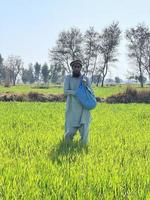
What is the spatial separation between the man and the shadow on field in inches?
8.3

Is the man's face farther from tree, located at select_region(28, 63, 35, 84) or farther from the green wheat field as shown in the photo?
tree, located at select_region(28, 63, 35, 84)

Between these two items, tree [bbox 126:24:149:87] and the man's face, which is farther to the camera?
tree [bbox 126:24:149:87]

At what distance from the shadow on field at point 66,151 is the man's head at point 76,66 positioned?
1.24 meters

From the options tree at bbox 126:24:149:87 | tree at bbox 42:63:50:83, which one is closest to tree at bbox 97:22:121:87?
tree at bbox 126:24:149:87

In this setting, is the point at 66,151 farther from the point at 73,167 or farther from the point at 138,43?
the point at 138,43

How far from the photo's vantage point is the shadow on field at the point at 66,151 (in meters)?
6.32

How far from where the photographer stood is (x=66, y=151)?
715cm

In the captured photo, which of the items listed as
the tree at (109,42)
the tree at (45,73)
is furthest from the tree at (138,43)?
the tree at (45,73)

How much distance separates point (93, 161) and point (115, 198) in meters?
1.81

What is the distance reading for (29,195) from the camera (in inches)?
166

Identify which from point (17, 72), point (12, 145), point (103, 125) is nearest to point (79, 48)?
point (17, 72)

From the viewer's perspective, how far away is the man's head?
25.5 ft

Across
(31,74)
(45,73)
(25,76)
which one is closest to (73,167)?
(45,73)

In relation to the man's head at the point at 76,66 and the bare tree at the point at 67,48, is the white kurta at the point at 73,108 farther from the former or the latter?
the bare tree at the point at 67,48
